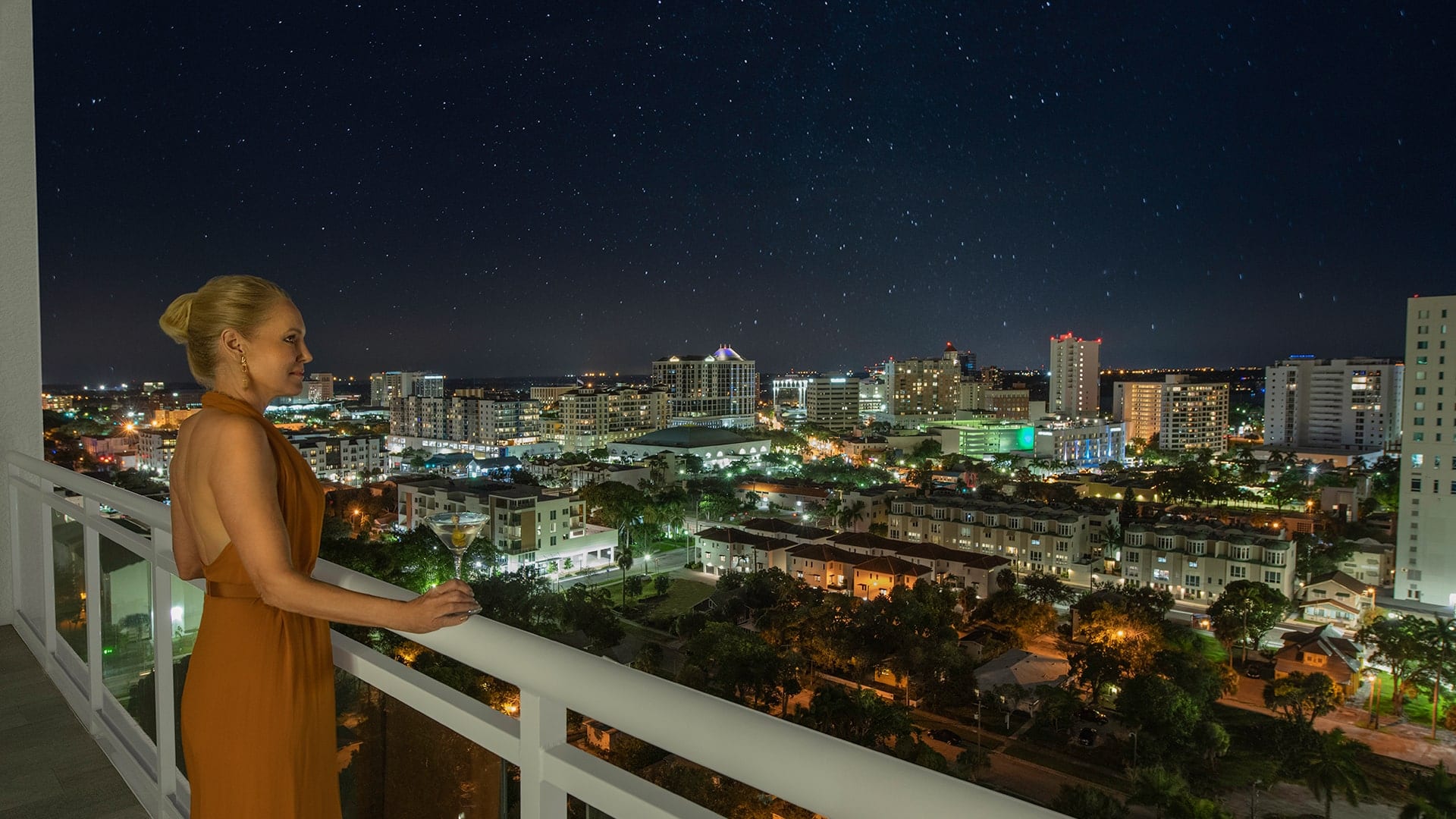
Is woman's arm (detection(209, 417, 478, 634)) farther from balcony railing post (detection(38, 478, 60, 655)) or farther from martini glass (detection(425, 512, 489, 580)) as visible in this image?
balcony railing post (detection(38, 478, 60, 655))

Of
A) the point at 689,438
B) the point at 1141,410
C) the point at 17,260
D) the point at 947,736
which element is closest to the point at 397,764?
the point at 17,260

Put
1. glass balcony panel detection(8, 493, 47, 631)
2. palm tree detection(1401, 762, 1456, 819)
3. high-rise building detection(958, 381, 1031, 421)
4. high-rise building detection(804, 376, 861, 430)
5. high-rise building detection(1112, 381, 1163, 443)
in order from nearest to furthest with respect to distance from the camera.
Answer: glass balcony panel detection(8, 493, 47, 631) < palm tree detection(1401, 762, 1456, 819) < high-rise building detection(1112, 381, 1163, 443) < high-rise building detection(804, 376, 861, 430) < high-rise building detection(958, 381, 1031, 421)

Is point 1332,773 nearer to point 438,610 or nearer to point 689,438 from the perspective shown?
point 438,610

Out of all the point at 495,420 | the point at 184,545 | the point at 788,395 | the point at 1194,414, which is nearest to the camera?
the point at 184,545

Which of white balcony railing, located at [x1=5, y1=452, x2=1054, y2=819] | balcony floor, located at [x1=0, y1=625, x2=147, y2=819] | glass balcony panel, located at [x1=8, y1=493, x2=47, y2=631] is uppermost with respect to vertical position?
white balcony railing, located at [x1=5, y1=452, x2=1054, y2=819]

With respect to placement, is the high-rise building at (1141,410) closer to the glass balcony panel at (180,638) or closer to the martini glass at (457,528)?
the martini glass at (457,528)

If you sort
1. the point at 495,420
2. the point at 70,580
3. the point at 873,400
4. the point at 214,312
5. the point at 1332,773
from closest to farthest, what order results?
the point at 214,312
the point at 70,580
the point at 1332,773
the point at 495,420
the point at 873,400

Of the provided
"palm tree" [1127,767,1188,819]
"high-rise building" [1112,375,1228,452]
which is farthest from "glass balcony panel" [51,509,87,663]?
"high-rise building" [1112,375,1228,452]

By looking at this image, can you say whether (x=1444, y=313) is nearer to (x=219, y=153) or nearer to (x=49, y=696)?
(x=49, y=696)
